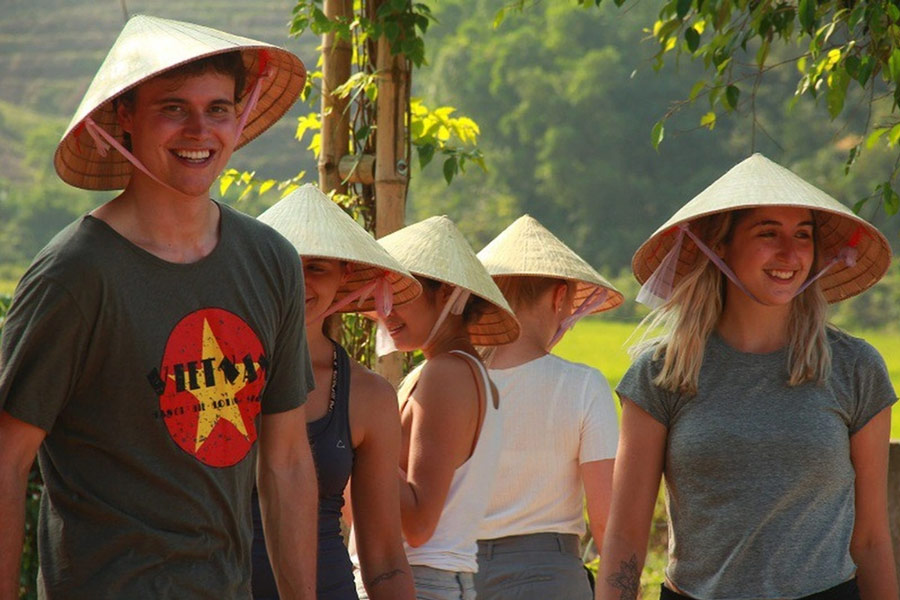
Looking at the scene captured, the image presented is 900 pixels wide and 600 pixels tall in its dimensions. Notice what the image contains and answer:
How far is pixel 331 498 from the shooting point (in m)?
3.01

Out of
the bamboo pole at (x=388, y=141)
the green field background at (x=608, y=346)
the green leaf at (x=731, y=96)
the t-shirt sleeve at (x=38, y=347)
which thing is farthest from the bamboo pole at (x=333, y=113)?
the green field background at (x=608, y=346)

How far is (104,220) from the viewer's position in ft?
7.81

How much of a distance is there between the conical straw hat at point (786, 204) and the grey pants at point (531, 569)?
72 centimetres

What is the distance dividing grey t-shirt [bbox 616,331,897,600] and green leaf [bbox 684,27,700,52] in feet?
6.40

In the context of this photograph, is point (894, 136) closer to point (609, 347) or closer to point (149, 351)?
point (149, 351)

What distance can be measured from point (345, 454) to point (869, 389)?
1145mm

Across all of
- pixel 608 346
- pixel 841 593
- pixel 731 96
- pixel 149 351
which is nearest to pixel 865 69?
pixel 731 96

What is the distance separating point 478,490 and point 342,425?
1.67ft

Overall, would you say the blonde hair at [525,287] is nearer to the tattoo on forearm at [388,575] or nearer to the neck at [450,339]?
the neck at [450,339]

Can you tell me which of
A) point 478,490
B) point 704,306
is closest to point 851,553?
point 704,306

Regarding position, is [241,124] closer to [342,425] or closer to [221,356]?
[221,356]

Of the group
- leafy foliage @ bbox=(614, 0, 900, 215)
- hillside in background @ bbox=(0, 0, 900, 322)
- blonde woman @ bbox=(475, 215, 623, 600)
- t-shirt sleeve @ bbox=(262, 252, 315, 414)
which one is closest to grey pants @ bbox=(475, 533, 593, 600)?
blonde woman @ bbox=(475, 215, 623, 600)

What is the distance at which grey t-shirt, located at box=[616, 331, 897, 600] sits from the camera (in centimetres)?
303

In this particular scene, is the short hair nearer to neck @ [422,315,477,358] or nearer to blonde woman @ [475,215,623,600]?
neck @ [422,315,477,358]
